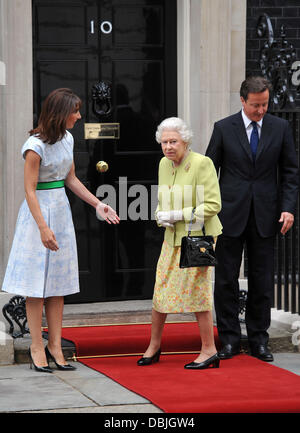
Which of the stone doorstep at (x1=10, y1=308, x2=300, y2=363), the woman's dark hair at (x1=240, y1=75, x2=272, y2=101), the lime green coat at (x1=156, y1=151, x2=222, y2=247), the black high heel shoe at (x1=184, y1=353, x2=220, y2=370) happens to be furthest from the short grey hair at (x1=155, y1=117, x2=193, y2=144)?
the stone doorstep at (x1=10, y1=308, x2=300, y2=363)

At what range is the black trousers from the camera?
7109mm

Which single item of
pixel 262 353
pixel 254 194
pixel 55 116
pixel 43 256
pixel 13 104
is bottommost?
pixel 262 353

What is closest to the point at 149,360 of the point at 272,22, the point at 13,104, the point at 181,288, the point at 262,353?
the point at 181,288

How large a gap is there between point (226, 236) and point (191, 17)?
2.19 metres

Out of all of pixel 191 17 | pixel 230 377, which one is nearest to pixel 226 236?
pixel 230 377

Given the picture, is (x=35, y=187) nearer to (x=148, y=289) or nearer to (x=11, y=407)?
(x=11, y=407)

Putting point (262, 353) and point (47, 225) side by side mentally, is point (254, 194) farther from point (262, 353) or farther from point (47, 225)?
point (47, 225)

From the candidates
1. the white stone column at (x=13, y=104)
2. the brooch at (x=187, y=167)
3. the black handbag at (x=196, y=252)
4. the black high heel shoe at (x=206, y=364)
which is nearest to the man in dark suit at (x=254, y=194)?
the black high heel shoe at (x=206, y=364)

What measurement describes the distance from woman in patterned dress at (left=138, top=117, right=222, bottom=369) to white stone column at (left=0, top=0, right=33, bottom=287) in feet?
5.08

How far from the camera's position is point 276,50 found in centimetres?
800

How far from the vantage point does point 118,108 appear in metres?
8.30

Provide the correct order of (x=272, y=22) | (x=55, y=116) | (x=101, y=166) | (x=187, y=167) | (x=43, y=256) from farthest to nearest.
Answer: (x=272, y=22)
(x=101, y=166)
(x=187, y=167)
(x=43, y=256)
(x=55, y=116)

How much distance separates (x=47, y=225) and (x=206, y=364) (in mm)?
1463

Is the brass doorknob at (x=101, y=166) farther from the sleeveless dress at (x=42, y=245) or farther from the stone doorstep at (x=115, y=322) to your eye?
the sleeveless dress at (x=42, y=245)
